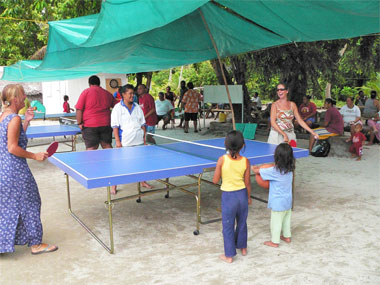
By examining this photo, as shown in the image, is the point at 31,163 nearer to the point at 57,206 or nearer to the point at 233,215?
the point at 57,206

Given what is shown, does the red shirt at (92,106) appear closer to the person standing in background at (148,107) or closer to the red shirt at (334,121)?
the person standing in background at (148,107)

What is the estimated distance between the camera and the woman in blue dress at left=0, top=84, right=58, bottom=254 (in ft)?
11.0

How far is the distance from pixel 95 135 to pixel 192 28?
7.57ft

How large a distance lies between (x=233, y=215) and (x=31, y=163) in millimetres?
6121

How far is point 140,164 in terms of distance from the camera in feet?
13.1

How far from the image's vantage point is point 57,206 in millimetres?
5188

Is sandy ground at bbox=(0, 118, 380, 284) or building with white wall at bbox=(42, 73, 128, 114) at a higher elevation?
building with white wall at bbox=(42, 73, 128, 114)

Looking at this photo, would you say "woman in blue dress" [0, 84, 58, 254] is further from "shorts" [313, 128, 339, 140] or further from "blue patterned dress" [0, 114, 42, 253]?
"shorts" [313, 128, 339, 140]

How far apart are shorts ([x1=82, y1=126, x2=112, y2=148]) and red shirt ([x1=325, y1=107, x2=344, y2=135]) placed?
204 inches

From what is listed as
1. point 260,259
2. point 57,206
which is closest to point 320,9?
point 260,259

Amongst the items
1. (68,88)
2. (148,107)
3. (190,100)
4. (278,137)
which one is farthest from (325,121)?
(68,88)

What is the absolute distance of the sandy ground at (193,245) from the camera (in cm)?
320

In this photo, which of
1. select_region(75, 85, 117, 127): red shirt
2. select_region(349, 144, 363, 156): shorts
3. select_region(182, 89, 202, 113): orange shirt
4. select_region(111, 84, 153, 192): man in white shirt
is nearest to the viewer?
select_region(111, 84, 153, 192): man in white shirt

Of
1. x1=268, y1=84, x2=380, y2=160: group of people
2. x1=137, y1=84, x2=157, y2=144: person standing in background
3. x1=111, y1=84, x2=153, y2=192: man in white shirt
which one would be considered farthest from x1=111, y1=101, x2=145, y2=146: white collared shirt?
x1=137, y1=84, x2=157, y2=144: person standing in background
